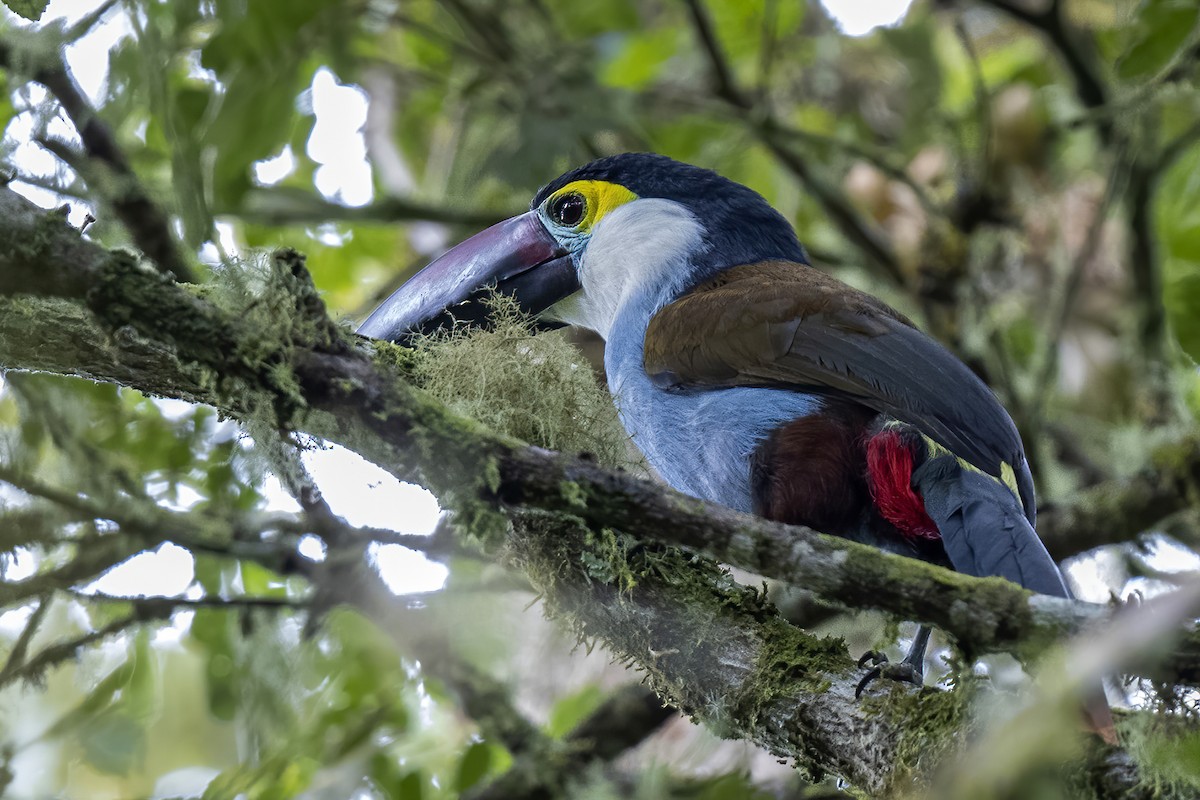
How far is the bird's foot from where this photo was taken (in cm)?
199

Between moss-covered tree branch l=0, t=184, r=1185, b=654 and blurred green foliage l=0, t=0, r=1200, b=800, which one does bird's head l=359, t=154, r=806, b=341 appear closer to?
blurred green foliage l=0, t=0, r=1200, b=800

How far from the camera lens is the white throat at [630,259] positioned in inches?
122

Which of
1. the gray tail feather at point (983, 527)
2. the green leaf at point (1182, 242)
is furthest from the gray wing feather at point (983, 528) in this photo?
the green leaf at point (1182, 242)

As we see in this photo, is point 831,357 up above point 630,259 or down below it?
below

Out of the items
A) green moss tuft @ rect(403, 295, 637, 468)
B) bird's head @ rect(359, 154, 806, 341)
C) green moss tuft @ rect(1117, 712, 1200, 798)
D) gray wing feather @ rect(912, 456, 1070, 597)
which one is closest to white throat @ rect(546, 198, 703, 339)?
bird's head @ rect(359, 154, 806, 341)

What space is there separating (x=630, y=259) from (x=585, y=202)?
0.91 ft

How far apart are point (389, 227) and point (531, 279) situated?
1895 millimetres

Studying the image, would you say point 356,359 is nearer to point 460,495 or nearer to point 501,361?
point 460,495

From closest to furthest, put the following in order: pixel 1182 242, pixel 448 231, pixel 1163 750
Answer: pixel 1163 750
pixel 1182 242
pixel 448 231

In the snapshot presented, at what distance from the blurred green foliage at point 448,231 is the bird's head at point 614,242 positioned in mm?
658

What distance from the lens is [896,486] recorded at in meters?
2.35

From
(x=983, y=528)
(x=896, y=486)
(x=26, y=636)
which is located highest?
(x=26, y=636)

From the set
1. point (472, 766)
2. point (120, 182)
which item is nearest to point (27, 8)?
point (120, 182)

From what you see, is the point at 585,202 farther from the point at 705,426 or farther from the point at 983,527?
the point at 983,527
